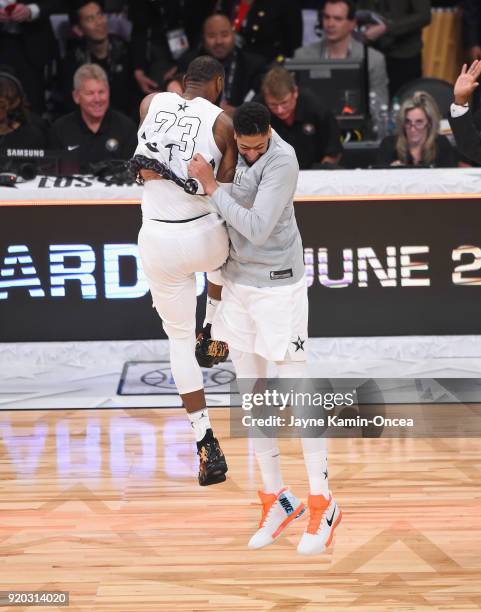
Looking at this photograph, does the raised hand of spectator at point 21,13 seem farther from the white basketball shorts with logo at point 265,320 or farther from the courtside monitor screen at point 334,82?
the white basketball shorts with logo at point 265,320

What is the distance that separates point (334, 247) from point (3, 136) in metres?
2.42

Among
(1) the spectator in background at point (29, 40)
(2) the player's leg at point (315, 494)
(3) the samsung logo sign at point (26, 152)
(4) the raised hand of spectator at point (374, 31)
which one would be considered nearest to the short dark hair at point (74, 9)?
(1) the spectator in background at point (29, 40)

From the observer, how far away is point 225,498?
5641mm

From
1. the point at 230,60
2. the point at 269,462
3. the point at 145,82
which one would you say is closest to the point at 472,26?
the point at 230,60

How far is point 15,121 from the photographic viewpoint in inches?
326

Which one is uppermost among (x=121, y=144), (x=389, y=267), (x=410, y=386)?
(x=121, y=144)

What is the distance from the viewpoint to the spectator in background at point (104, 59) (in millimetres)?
9562

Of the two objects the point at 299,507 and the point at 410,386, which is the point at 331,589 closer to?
the point at 299,507

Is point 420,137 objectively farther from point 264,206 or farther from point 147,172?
point 264,206

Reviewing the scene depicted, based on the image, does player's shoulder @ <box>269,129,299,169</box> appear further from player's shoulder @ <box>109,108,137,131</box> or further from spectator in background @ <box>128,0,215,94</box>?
spectator in background @ <box>128,0,215,94</box>

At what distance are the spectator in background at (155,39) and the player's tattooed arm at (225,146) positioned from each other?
466 centimetres

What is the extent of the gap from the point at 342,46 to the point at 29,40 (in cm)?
247

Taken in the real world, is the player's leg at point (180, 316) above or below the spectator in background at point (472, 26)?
below

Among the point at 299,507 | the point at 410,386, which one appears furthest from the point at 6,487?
the point at 410,386
